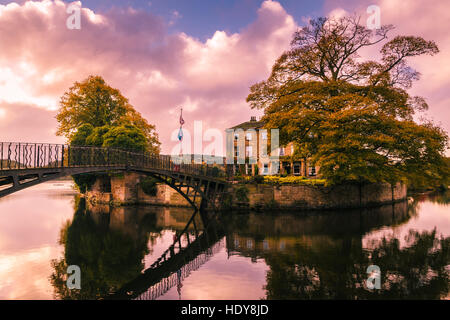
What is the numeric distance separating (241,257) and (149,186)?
78.9 ft

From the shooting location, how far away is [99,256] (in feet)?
48.6

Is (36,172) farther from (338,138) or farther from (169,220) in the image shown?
(338,138)

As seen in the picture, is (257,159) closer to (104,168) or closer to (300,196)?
(300,196)

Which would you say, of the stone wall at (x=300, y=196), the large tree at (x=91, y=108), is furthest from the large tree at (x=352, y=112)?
the large tree at (x=91, y=108)

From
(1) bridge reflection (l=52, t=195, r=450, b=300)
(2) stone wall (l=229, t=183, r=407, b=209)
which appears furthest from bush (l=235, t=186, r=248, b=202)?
(1) bridge reflection (l=52, t=195, r=450, b=300)

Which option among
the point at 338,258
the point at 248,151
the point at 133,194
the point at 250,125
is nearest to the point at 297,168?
the point at 248,151

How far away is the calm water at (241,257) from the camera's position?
33.6 feet

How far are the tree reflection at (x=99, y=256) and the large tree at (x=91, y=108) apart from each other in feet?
65.8

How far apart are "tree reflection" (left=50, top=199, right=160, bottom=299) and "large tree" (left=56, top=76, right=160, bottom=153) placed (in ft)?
65.8

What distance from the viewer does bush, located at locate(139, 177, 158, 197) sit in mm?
35781

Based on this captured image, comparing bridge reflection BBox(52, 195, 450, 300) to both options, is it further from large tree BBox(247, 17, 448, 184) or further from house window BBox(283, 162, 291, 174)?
house window BBox(283, 162, 291, 174)

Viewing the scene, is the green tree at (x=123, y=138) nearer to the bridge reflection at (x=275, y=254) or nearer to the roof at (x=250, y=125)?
the bridge reflection at (x=275, y=254)

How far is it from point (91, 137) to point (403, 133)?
1349 inches
